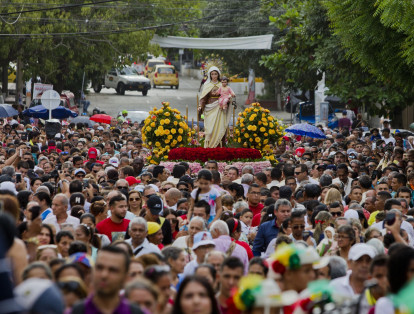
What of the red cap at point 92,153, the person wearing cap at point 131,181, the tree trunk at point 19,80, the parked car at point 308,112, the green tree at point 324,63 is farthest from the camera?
the tree trunk at point 19,80

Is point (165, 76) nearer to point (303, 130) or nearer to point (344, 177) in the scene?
point (303, 130)

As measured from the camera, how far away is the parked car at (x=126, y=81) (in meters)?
57.8

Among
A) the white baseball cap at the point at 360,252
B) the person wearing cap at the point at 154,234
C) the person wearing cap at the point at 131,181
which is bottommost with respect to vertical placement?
the person wearing cap at the point at 131,181

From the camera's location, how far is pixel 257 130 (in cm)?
→ 2288

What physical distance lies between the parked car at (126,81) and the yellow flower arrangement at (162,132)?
35051 mm

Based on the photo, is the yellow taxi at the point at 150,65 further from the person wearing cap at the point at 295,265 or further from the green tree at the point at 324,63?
the person wearing cap at the point at 295,265

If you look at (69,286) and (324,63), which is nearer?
(69,286)

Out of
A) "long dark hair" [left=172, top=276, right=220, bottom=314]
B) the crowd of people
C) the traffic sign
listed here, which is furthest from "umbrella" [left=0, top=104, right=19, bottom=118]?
"long dark hair" [left=172, top=276, right=220, bottom=314]

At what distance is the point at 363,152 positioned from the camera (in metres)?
21.7

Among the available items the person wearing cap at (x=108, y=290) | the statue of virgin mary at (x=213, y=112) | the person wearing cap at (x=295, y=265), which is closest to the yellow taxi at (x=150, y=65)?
the statue of virgin mary at (x=213, y=112)

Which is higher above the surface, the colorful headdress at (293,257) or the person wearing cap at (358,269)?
the colorful headdress at (293,257)

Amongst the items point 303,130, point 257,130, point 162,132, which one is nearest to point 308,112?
point 303,130

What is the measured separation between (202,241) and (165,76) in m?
55.6

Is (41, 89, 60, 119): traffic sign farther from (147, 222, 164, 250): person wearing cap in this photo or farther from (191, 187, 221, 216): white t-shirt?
(147, 222, 164, 250): person wearing cap
